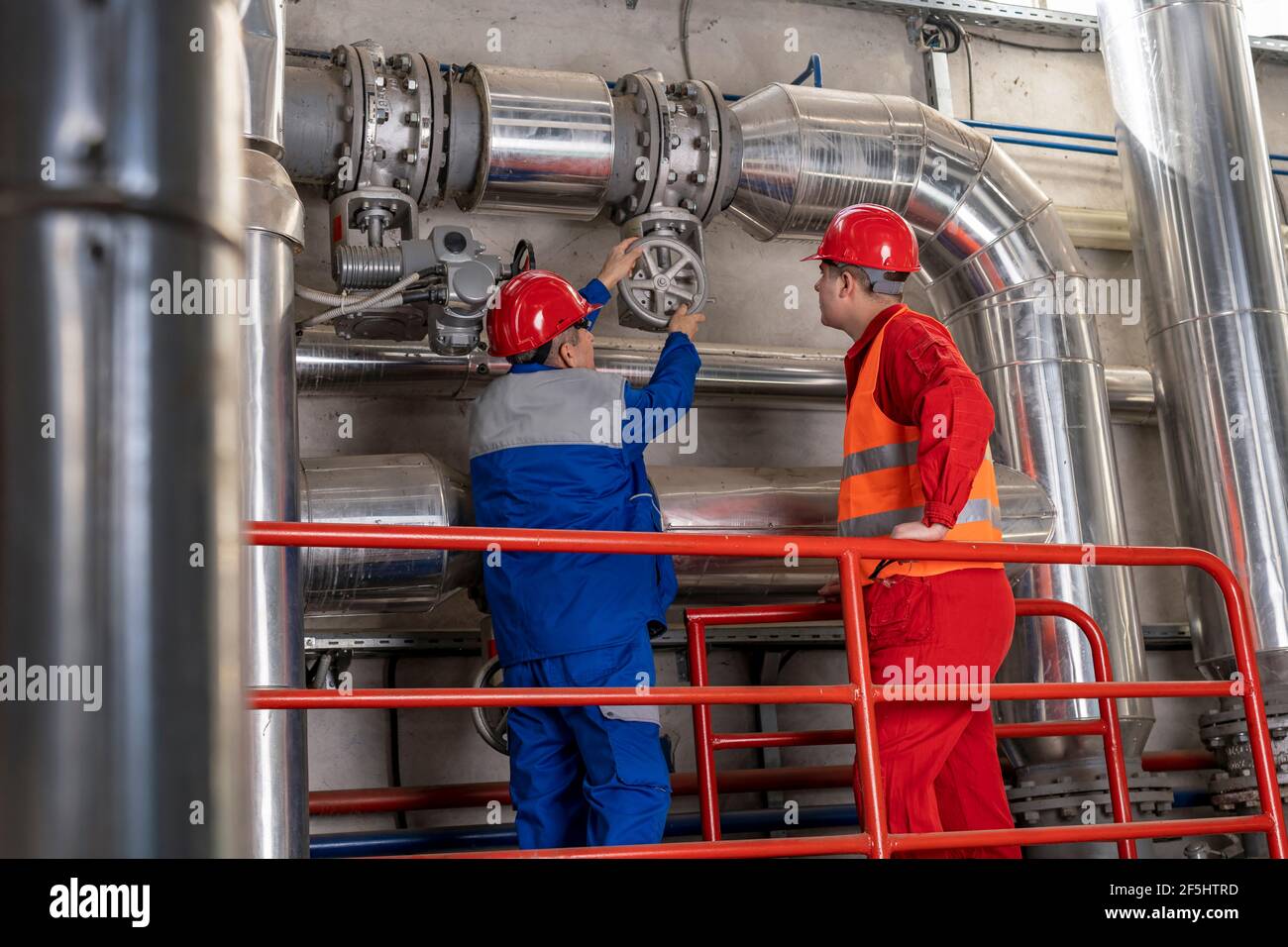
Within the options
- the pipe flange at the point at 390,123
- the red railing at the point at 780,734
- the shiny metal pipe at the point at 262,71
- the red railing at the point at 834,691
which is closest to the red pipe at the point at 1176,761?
the red railing at the point at 780,734

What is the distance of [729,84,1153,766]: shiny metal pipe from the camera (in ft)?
13.9

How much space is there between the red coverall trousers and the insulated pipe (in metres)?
1.33

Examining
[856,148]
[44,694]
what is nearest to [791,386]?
[856,148]

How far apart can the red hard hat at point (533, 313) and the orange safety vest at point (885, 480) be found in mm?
832

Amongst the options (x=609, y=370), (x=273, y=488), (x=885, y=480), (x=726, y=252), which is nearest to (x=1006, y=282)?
(x=726, y=252)

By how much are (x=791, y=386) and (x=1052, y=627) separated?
4.23 ft

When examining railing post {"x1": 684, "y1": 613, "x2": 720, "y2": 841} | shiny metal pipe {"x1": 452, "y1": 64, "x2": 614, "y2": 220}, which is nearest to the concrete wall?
shiny metal pipe {"x1": 452, "y1": 64, "x2": 614, "y2": 220}

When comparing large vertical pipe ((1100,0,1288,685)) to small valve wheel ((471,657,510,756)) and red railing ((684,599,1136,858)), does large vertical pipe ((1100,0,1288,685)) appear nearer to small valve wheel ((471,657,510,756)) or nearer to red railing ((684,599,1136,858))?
red railing ((684,599,1136,858))

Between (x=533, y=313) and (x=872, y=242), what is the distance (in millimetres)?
921

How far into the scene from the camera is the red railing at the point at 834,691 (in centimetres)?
231

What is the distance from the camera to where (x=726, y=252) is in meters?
5.26

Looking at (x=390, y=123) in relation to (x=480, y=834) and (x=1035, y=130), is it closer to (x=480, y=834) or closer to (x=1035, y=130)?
(x=480, y=834)

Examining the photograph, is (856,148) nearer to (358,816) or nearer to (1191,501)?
(1191,501)
